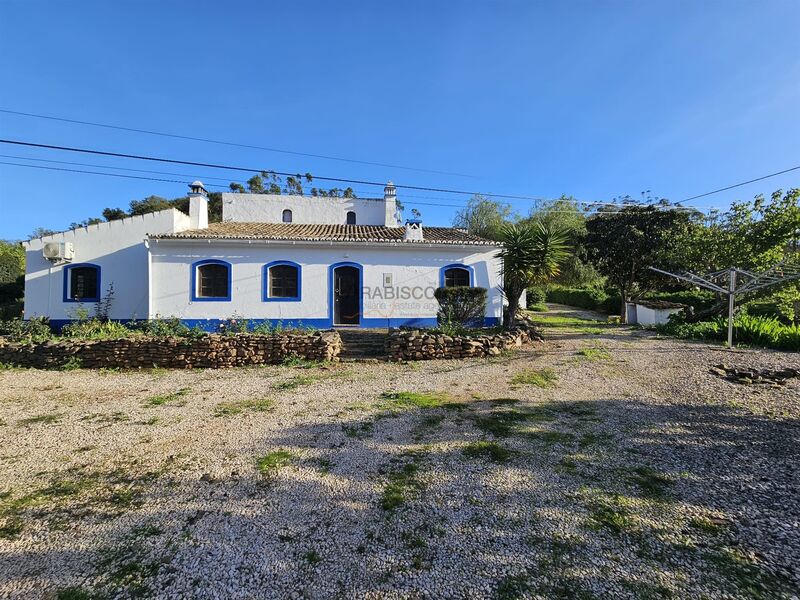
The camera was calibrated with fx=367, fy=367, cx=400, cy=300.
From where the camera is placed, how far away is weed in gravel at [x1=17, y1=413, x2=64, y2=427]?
5.03 metres

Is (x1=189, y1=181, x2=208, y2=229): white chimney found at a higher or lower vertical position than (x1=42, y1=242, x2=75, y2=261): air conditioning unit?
higher

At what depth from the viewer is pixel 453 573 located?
90.1 inches

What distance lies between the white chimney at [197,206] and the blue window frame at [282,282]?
4.54m

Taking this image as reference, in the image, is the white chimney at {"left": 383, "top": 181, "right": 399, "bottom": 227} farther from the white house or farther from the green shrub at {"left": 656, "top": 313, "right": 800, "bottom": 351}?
the green shrub at {"left": 656, "top": 313, "right": 800, "bottom": 351}

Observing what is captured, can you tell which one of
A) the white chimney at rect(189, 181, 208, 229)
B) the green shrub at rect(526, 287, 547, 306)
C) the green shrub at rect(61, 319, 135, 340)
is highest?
the white chimney at rect(189, 181, 208, 229)

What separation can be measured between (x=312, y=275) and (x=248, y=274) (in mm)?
2161

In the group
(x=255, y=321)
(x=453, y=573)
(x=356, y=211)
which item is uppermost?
(x=356, y=211)

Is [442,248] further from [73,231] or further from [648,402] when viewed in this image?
[73,231]

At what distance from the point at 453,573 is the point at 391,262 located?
11.4m

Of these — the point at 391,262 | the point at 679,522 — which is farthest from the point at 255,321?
the point at 679,522

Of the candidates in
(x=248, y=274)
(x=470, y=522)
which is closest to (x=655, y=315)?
(x=248, y=274)

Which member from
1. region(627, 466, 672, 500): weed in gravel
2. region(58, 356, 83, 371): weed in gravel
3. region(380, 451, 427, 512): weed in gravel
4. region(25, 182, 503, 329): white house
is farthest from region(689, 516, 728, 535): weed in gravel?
region(58, 356, 83, 371): weed in gravel

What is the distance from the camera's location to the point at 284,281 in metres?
13.0

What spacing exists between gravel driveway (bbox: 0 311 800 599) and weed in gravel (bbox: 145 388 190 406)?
0.06m
